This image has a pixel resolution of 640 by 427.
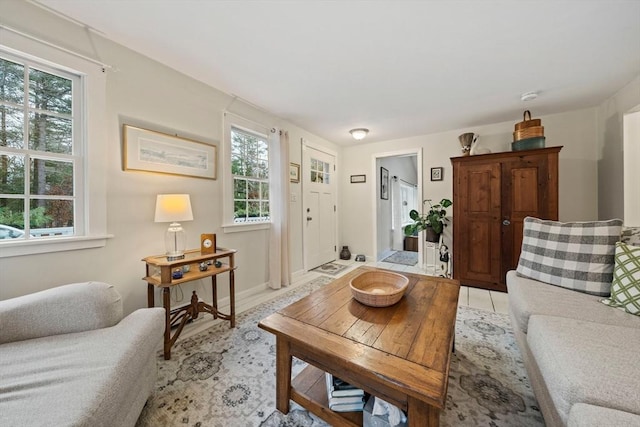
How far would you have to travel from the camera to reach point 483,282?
3.12 m

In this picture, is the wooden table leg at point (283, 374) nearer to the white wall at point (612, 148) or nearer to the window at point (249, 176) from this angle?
the window at point (249, 176)

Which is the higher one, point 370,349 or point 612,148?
point 612,148

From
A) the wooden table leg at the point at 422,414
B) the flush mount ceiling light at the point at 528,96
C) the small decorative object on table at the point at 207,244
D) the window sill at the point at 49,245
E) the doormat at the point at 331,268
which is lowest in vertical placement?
the doormat at the point at 331,268

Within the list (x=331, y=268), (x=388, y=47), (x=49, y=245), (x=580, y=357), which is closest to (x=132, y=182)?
(x=49, y=245)

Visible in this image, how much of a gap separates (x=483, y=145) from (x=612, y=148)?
1.28 meters

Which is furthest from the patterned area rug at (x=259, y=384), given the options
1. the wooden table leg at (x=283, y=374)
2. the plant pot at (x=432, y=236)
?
the plant pot at (x=432, y=236)

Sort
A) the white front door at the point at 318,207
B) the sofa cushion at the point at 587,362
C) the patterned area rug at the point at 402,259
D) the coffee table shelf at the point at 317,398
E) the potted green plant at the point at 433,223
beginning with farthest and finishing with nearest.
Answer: the patterned area rug at the point at 402,259, the white front door at the point at 318,207, the potted green plant at the point at 433,223, the coffee table shelf at the point at 317,398, the sofa cushion at the point at 587,362

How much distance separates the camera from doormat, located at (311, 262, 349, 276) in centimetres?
390

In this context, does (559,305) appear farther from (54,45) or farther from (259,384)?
(54,45)

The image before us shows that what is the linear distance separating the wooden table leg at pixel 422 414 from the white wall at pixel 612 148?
3.44 meters

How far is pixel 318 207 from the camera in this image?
424cm

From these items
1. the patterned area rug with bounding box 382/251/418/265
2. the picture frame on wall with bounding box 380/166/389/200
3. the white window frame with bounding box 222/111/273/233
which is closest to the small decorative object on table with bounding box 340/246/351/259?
the patterned area rug with bounding box 382/251/418/265

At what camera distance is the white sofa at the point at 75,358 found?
2.57 ft

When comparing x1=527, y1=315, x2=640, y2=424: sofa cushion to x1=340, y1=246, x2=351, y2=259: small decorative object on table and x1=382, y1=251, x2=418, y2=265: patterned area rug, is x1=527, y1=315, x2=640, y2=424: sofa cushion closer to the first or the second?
x1=382, y1=251, x2=418, y2=265: patterned area rug
